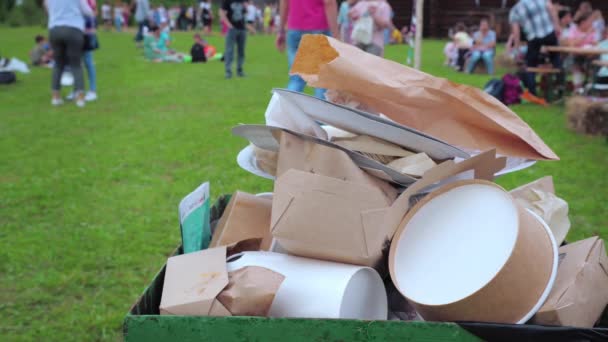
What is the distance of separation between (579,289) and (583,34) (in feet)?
39.9

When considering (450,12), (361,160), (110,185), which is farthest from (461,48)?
(361,160)

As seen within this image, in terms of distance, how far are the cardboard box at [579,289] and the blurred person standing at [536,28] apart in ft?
27.9

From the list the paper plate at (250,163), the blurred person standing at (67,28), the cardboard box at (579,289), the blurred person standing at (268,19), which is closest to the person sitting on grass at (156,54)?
the blurred person standing at (67,28)

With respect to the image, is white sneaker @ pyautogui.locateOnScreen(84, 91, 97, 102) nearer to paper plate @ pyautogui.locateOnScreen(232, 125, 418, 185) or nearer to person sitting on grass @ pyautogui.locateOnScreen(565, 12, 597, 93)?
person sitting on grass @ pyautogui.locateOnScreen(565, 12, 597, 93)

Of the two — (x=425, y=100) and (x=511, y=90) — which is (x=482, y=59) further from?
(x=425, y=100)

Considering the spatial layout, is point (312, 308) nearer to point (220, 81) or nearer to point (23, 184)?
point (23, 184)

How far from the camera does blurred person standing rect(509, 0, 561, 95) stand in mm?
9539

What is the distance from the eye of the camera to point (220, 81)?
1248 cm

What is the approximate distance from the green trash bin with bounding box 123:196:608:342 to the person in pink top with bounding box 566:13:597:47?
1102cm

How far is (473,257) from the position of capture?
1.62 m

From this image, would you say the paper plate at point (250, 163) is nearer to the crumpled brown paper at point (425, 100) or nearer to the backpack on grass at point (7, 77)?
the crumpled brown paper at point (425, 100)

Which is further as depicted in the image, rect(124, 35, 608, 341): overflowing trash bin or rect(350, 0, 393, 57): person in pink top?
rect(350, 0, 393, 57): person in pink top

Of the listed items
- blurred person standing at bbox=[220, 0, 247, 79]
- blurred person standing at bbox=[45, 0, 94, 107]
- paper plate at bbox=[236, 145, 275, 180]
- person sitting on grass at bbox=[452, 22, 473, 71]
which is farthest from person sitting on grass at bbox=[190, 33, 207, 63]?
paper plate at bbox=[236, 145, 275, 180]

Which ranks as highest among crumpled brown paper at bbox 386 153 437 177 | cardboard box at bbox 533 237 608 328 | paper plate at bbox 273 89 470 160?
paper plate at bbox 273 89 470 160
